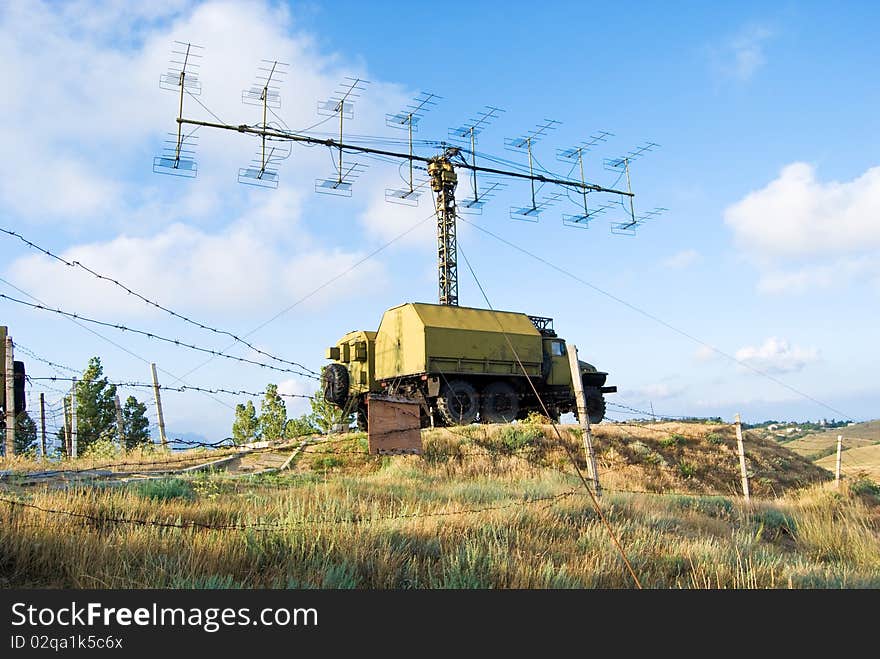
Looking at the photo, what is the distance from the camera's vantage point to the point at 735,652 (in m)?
4.39

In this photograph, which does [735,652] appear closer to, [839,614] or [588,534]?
[839,614]

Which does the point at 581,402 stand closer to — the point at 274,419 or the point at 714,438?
the point at 714,438

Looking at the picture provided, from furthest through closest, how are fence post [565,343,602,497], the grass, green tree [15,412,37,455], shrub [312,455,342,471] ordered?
green tree [15,412,37,455]
shrub [312,455,342,471]
fence post [565,343,602,497]
the grass

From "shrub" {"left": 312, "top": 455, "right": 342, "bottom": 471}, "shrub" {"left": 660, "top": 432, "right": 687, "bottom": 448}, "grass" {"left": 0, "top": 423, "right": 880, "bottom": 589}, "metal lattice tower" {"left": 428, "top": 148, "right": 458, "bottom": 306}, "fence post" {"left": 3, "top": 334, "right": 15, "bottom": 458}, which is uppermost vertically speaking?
"metal lattice tower" {"left": 428, "top": 148, "right": 458, "bottom": 306}

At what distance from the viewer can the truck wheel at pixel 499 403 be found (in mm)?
19078

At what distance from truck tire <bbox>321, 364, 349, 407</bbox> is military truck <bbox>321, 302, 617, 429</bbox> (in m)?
0.03

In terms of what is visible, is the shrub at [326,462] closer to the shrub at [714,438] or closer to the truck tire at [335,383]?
the truck tire at [335,383]

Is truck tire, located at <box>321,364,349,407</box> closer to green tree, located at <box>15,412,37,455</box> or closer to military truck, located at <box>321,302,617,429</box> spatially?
military truck, located at <box>321,302,617,429</box>

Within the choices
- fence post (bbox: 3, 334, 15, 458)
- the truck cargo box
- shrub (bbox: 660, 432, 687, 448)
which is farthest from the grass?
shrub (bbox: 660, 432, 687, 448)

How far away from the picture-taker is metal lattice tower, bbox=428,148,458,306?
22.9 meters

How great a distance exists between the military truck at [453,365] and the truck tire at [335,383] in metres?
0.03

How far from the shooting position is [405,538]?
666 centimetres

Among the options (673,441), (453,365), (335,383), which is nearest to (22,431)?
(335,383)

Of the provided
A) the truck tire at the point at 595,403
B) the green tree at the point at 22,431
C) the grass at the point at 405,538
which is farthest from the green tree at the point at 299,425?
the grass at the point at 405,538
